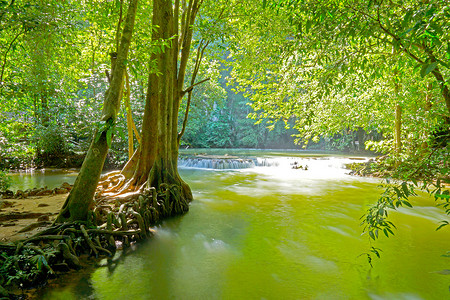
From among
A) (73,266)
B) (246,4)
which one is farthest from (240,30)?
(73,266)

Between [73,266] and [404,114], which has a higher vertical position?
[404,114]

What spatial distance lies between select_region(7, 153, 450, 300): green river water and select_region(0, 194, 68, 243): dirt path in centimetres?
145

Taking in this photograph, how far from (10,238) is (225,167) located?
46.3 ft

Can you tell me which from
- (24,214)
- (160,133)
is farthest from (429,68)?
(24,214)

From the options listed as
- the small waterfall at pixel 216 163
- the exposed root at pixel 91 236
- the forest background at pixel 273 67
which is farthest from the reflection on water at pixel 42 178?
the small waterfall at pixel 216 163

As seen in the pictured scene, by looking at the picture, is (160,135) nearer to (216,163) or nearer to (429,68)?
(429,68)

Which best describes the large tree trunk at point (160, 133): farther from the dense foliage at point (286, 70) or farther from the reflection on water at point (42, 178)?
the reflection on water at point (42, 178)

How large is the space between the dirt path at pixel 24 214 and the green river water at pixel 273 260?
1.45 m

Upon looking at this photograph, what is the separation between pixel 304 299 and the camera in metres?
3.36

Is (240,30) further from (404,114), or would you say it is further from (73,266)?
(73,266)

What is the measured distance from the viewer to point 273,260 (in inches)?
176

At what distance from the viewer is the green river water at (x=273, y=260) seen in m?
3.52

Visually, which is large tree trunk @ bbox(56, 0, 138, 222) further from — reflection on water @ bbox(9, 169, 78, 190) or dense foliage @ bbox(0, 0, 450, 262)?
reflection on water @ bbox(9, 169, 78, 190)

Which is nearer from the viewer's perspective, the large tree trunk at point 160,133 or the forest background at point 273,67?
the forest background at point 273,67
